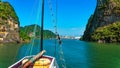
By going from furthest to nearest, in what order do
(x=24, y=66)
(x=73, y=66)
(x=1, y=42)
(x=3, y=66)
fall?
(x=1, y=42)
(x=73, y=66)
(x=3, y=66)
(x=24, y=66)

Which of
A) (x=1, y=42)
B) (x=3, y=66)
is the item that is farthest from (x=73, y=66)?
(x=1, y=42)

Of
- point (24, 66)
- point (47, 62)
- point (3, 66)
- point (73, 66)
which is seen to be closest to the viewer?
point (24, 66)

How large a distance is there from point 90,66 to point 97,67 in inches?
94.1

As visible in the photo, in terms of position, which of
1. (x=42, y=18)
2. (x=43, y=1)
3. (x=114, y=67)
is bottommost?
(x=114, y=67)

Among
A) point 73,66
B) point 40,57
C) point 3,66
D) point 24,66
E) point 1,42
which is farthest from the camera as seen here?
point 1,42

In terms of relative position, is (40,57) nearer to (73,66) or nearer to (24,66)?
(24,66)

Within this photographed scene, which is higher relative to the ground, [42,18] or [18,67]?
[42,18]

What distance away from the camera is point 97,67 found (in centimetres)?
6756

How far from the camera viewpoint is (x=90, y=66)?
228ft

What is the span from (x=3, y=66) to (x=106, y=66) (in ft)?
82.3

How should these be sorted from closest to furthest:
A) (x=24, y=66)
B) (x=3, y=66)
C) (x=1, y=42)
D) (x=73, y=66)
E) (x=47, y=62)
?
1. (x=24, y=66)
2. (x=47, y=62)
3. (x=3, y=66)
4. (x=73, y=66)
5. (x=1, y=42)

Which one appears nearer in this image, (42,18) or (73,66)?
(42,18)

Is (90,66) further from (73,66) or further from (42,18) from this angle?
(42,18)

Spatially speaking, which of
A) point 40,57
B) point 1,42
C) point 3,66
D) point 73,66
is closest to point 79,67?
point 73,66
